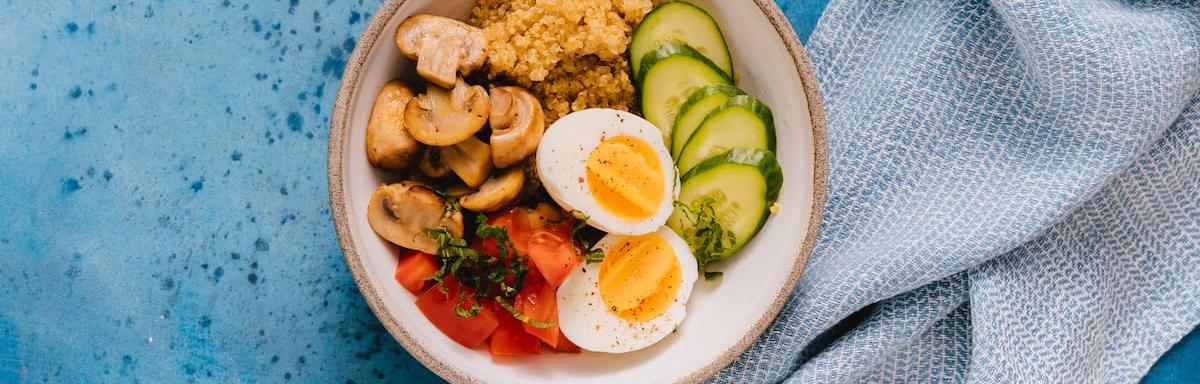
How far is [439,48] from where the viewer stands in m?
1.62

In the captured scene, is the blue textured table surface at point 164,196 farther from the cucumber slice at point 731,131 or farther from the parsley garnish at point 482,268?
the cucumber slice at point 731,131

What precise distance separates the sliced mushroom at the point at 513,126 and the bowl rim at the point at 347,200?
23 centimetres

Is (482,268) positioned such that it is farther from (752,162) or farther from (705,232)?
(752,162)

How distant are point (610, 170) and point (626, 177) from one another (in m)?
0.03

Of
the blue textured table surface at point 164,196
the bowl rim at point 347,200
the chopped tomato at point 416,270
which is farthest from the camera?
the blue textured table surface at point 164,196

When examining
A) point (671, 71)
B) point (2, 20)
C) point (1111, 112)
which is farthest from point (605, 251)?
point (2, 20)

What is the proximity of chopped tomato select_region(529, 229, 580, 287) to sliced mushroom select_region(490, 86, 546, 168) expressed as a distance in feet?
0.47

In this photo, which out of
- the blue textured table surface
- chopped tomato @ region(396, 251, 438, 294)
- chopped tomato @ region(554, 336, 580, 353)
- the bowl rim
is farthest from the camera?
the blue textured table surface

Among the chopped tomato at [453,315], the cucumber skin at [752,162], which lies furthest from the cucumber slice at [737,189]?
the chopped tomato at [453,315]

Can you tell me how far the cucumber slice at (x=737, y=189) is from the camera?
1668 millimetres

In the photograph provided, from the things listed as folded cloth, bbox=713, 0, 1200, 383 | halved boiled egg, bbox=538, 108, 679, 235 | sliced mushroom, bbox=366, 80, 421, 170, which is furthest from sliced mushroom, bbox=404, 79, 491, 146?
folded cloth, bbox=713, 0, 1200, 383

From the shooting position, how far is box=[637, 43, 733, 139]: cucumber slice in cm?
169

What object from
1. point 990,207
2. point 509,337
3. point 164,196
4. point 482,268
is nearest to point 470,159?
point 482,268

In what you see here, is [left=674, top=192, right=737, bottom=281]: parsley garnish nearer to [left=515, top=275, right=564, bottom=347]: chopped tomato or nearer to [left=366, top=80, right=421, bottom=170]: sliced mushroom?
[left=515, top=275, right=564, bottom=347]: chopped tomato
